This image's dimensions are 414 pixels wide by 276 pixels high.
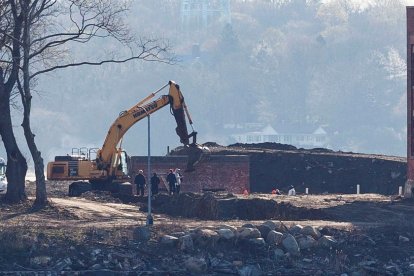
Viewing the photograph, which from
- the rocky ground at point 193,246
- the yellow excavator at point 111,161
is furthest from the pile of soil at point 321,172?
the rocky ground at point 193,246

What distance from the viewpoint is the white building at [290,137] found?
459 feet

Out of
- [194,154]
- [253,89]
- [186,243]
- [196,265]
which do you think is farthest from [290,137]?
[196,265]

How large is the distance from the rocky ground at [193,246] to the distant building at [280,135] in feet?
333

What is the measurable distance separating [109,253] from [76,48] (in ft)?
383

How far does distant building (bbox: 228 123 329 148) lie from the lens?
459 feet

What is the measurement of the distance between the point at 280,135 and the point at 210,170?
8290 cm

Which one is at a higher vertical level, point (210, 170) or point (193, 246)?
point (210, 170)

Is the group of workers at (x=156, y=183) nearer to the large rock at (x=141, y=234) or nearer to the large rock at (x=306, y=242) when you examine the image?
the large rock at (x=141, y=234)

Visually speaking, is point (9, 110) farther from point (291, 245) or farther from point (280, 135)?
point (280, 135)

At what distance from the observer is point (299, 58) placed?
166000mm

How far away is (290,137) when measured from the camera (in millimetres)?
142375

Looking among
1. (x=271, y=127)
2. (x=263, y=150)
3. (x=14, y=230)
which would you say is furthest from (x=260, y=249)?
(x=271, y=127)

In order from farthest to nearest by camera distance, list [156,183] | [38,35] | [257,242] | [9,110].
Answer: [156,183]
[38,35]
[9,110]
[257,242]

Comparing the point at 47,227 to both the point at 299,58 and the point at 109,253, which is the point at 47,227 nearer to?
the point at 109,253
